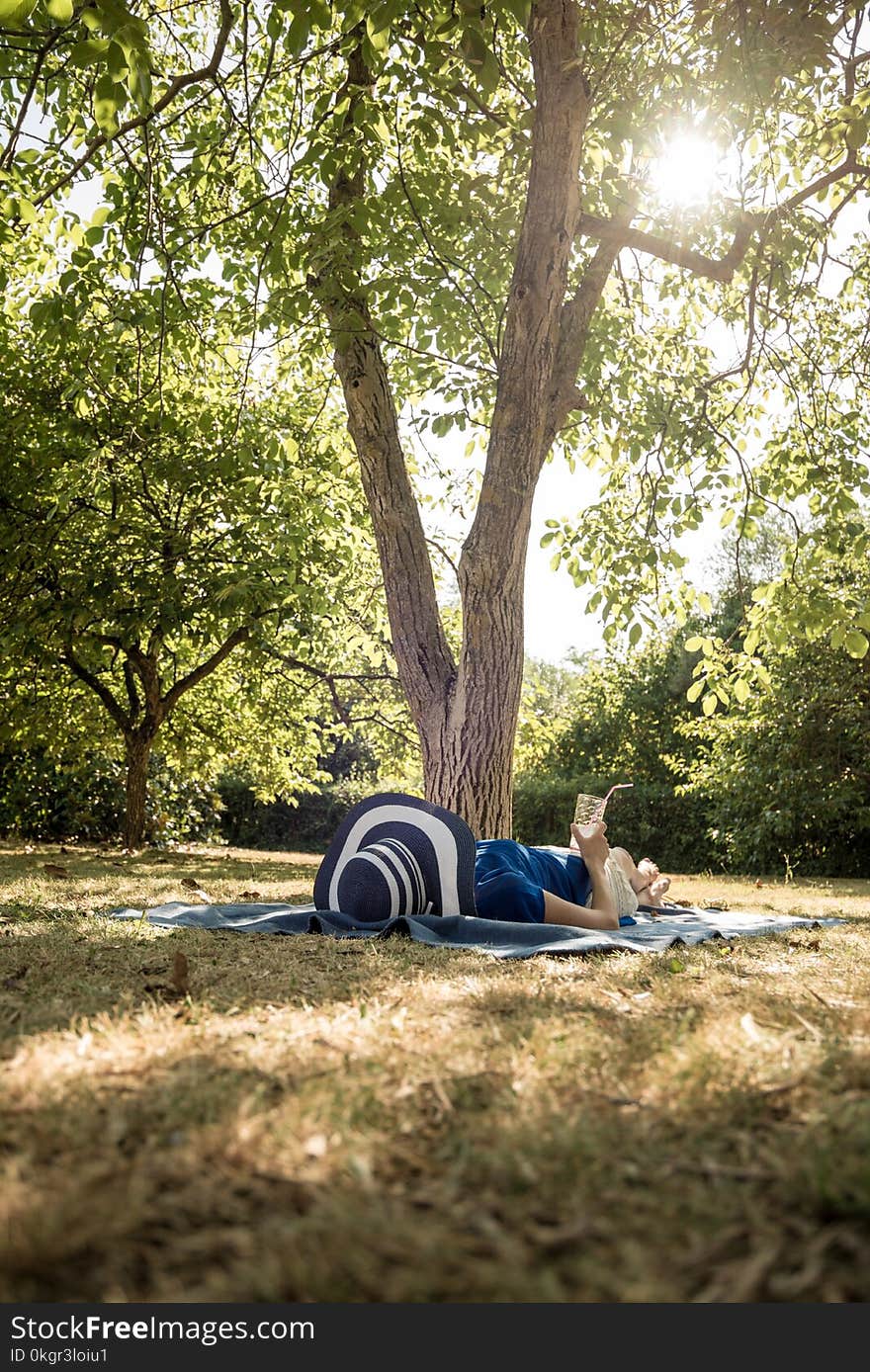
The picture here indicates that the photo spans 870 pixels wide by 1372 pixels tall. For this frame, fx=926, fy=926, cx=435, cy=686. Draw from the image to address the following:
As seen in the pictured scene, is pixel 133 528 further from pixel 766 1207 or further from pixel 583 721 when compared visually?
pixel 583 721

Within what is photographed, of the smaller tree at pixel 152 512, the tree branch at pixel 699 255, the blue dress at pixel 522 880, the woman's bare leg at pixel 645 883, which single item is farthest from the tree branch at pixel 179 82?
the woman's bare leg at pixel 645 883

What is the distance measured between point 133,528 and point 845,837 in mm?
11364

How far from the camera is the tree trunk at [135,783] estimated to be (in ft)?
37.3

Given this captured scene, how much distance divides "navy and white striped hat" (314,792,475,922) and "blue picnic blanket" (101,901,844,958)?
0.08 m

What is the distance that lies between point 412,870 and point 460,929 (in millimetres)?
360

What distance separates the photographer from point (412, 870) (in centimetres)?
404

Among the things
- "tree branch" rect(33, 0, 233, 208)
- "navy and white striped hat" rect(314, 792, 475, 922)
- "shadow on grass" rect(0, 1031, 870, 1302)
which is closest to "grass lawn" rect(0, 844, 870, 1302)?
"shadow on grass" rect(0, 1031, 870, 1302)

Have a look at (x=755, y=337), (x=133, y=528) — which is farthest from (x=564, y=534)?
(x=133, y=528)

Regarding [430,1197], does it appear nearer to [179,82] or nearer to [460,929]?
[460,929]

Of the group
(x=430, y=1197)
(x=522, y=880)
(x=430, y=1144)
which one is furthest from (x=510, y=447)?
(x=430, y=1197)

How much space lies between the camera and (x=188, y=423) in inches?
388

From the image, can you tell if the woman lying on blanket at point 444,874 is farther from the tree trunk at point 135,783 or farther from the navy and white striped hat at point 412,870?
the tree trunk at point 135,783

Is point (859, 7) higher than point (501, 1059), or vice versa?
point (859, 7)

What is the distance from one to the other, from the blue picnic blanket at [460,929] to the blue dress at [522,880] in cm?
25
